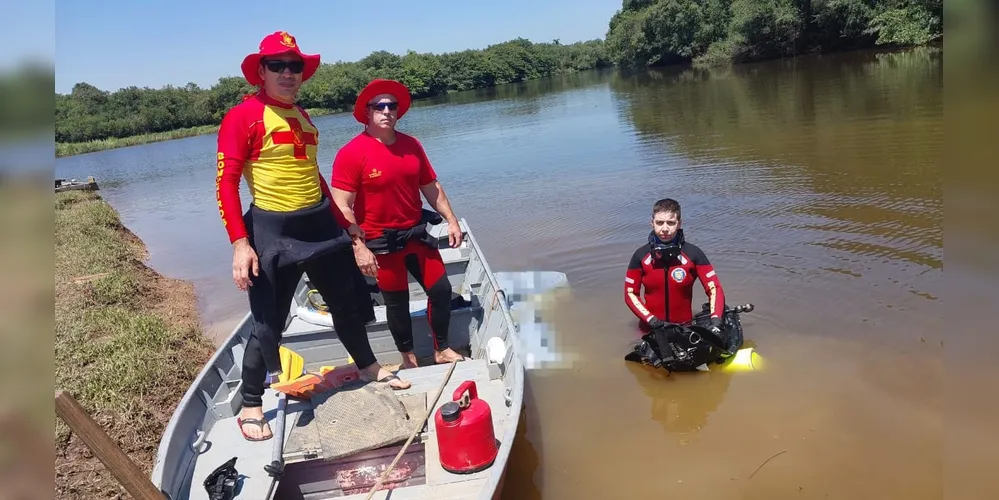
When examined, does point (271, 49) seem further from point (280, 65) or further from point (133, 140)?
point (133, 140)

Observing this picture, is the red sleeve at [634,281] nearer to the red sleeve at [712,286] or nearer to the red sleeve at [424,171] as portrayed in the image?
the red sleeve at [712,286]

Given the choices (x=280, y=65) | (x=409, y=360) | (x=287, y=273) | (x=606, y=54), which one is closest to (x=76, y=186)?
(x=409, y=360)

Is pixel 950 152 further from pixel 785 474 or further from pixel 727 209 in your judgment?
pixel 727 209

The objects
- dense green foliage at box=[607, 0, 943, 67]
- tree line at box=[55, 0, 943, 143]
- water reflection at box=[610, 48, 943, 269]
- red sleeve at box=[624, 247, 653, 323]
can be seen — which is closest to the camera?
red sleeve at box=[624, 247, 653, 323]

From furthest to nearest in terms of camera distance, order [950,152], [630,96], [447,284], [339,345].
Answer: [630,96]
[339,345]
[447,284]
[950,152]

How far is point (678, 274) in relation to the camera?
16.0 feet

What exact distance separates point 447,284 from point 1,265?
372cm

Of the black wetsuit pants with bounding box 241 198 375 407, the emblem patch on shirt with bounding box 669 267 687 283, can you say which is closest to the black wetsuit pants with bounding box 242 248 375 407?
the black wetsuit pants with bounding box 241 198 375 407

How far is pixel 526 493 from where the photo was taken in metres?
3.98

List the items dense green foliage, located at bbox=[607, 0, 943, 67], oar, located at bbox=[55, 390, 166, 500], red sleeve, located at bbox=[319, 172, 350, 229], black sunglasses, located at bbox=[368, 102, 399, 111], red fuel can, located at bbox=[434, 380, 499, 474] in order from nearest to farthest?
oar, located at bbox=[55, 390, 166, 500] → red fuel can, located at bbox=[434, 380, 499, 474] → red sleeve, located at bbox=[319, 172, 350, 229] → black sunglasses, located at bbox=[368, 102, 399, 111] → dense green foliage, located at bbox=[607, 0, 943, 67]

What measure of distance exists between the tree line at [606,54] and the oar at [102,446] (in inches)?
486

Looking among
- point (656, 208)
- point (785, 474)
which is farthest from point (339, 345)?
point (785, 474)

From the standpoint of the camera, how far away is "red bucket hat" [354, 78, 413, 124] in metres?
3.95

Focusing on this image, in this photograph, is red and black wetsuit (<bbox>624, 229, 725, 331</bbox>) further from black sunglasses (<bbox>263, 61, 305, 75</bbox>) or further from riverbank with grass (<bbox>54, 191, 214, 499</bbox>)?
riverbank with grass (<bbox>54, 191, 214, 499</bbox>)
